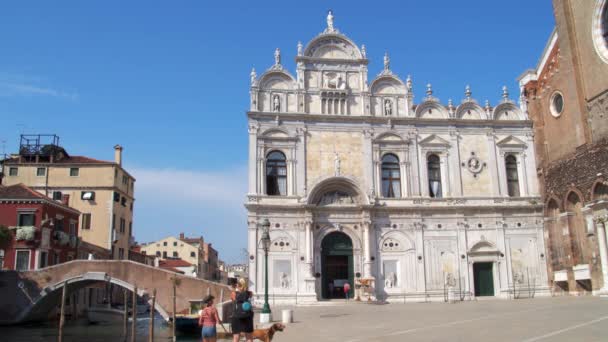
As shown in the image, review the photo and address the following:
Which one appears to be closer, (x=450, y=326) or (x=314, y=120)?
(x=450, y=326)

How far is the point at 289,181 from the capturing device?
29625 mm

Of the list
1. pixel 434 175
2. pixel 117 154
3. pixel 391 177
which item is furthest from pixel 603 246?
pixel 117 154

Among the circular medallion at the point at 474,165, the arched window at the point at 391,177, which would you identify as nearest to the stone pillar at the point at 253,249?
the arched window at the point at 391,177

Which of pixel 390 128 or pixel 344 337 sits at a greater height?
pixel 390 128

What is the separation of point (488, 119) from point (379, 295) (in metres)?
12.0

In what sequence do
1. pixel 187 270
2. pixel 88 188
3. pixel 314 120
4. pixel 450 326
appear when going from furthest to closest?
pixel 187 270, pixel 88 188, pixel 314 120, pixel 450 326

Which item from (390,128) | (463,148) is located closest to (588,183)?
(463,148)

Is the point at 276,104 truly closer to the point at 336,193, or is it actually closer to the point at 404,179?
the point at 336,193

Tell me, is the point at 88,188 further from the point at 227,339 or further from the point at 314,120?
the point at 227,339

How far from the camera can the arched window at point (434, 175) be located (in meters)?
31.1

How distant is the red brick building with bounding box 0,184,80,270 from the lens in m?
30.4

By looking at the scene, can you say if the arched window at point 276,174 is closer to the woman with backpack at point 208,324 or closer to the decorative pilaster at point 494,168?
the decorative pilaster at point 494,168

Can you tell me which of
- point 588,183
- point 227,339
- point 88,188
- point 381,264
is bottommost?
point 227,339

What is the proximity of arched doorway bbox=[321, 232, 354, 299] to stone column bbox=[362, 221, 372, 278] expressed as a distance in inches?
32.7
